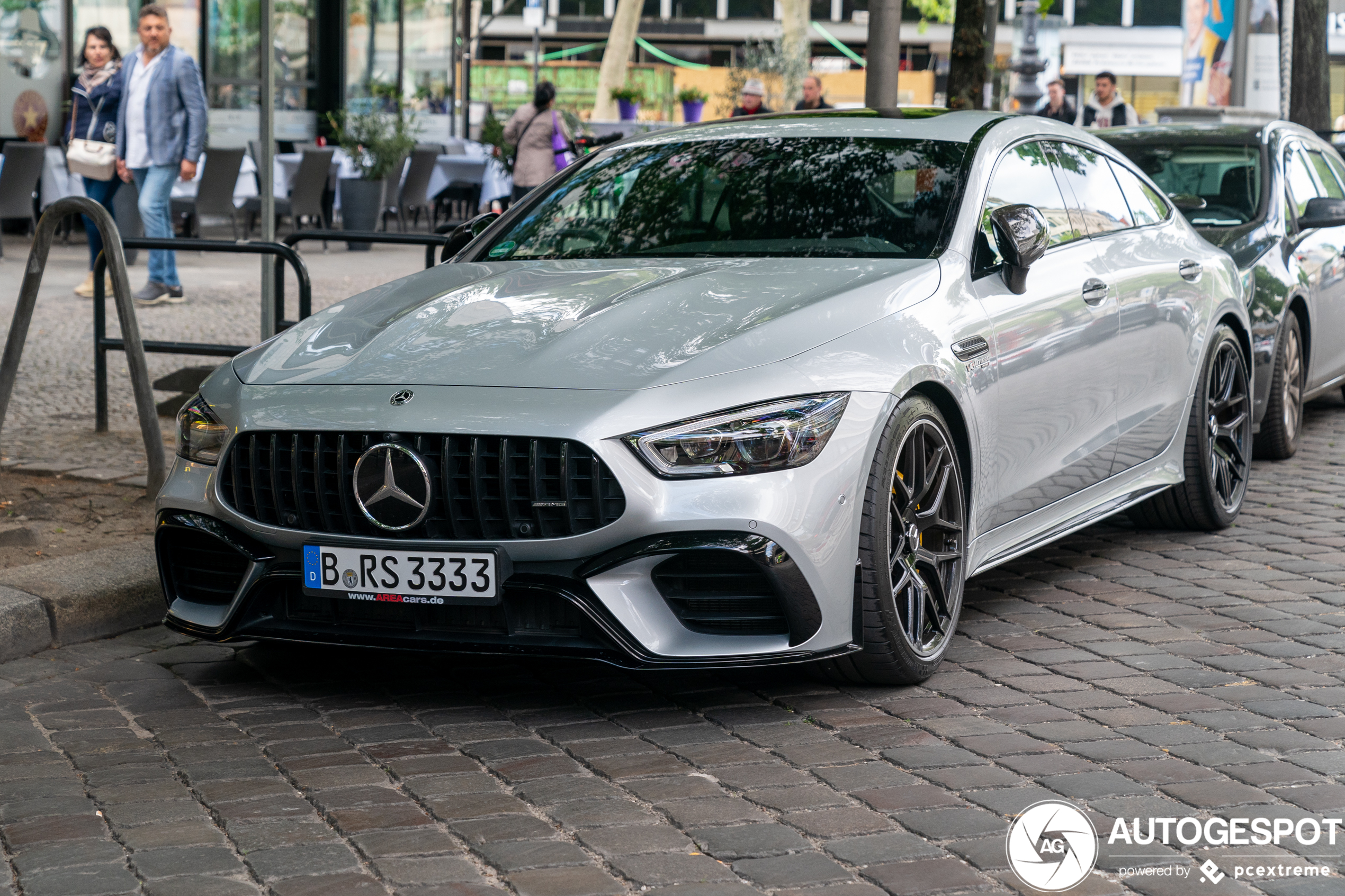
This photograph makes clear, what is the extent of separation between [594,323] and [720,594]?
84cm

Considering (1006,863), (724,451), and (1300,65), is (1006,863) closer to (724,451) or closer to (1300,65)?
(724,451)

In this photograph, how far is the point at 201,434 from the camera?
453 cm

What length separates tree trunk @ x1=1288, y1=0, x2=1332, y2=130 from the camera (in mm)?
16734

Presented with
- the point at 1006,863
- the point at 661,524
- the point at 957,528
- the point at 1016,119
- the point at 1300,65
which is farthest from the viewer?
the point at 1300,65

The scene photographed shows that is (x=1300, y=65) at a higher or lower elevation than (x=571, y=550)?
higher

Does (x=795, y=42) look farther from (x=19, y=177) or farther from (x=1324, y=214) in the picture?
(x=1324, y=214)

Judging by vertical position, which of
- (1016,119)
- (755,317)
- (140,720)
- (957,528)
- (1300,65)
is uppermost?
(1300,65)

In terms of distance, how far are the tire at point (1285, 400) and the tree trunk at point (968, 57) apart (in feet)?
9.45

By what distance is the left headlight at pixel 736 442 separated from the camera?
3.98 metres

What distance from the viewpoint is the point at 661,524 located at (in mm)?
3953

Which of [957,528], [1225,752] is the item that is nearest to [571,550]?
[957,528]

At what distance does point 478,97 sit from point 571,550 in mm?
55390

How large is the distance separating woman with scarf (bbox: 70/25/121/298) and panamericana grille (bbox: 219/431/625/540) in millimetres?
9259

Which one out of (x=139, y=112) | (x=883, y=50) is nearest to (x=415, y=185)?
(x=139, y=112)
